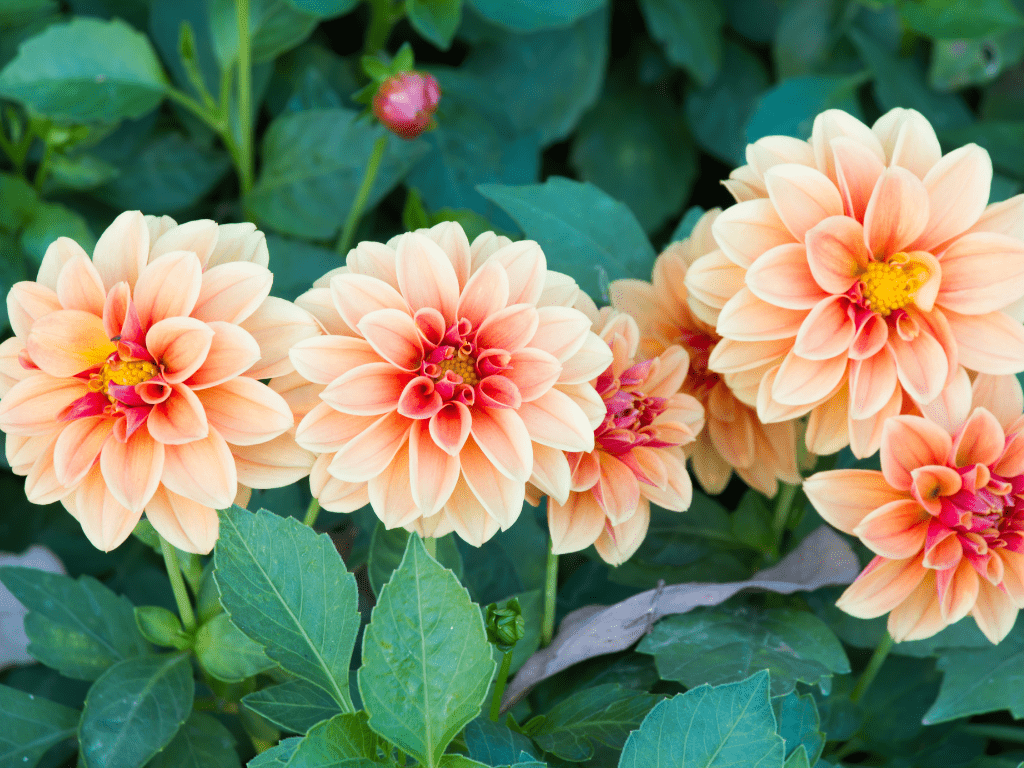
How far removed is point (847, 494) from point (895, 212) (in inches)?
7.6

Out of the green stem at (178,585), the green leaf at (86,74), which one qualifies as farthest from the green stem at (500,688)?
the green leaf at (86,74)

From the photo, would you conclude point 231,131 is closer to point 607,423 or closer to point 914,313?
point 607,423

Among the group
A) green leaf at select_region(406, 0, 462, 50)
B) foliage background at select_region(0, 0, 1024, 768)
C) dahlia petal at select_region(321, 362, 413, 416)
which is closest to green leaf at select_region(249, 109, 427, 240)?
foliage background at select_region(0, 0, 1024, 768)

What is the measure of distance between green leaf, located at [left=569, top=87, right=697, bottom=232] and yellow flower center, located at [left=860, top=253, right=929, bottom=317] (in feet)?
2.12

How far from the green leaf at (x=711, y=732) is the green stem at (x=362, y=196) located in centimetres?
56

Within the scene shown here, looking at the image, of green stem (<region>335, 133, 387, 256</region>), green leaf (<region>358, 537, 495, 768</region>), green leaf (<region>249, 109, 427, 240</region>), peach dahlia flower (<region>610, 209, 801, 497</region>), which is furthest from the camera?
green leaf (<region>249, 109, 427, 240</region>)

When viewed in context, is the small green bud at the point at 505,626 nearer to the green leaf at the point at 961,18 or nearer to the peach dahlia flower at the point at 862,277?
the peach dahlia flower at the point at 862,277

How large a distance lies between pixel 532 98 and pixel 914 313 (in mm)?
706

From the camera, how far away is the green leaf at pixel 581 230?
2.63 ft

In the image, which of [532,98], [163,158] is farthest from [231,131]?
[532,98]

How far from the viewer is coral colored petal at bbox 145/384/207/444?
0.52 m

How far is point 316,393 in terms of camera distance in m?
0.56

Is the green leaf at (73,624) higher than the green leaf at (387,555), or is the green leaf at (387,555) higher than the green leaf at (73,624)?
the green leaf at (387,555)

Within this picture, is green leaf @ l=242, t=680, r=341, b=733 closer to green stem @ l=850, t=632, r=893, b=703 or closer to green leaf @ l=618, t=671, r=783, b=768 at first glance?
green leaf @ l=618, t=671, r=783, b=768
